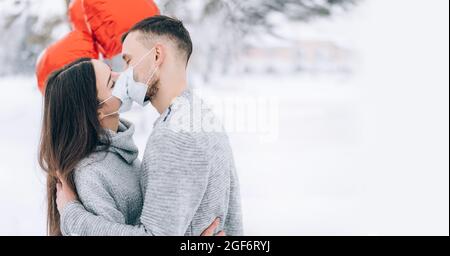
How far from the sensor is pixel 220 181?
1.11 meters

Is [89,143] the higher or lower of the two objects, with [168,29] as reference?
lower

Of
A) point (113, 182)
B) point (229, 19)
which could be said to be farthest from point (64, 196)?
point (229, 19)

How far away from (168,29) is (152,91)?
0.16 m

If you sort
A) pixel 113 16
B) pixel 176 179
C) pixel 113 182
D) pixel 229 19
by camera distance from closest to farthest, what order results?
pixel 176 179 < pixel 113 182 < pixel 113 16 < pixel 229 19

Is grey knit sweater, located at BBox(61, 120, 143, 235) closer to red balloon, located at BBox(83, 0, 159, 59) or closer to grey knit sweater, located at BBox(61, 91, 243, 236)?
grey knit sweater, located at BBox(61, 91, 243, 236)

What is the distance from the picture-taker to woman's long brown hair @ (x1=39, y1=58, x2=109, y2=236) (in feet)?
3.77

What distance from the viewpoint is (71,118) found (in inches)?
46.3

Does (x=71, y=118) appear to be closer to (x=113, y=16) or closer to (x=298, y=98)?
(x=113, y=16)

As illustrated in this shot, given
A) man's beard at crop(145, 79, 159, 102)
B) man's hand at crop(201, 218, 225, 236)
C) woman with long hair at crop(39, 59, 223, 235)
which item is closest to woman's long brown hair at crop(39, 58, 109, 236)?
woman with long hair at crop(39, 59, 223, 235)

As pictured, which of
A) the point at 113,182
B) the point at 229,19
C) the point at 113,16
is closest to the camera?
the point at 113,182

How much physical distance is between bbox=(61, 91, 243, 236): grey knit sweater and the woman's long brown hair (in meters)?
0.09

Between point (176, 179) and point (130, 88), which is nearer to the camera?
point (176, 179)

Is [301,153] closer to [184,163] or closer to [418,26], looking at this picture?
[418,26]
